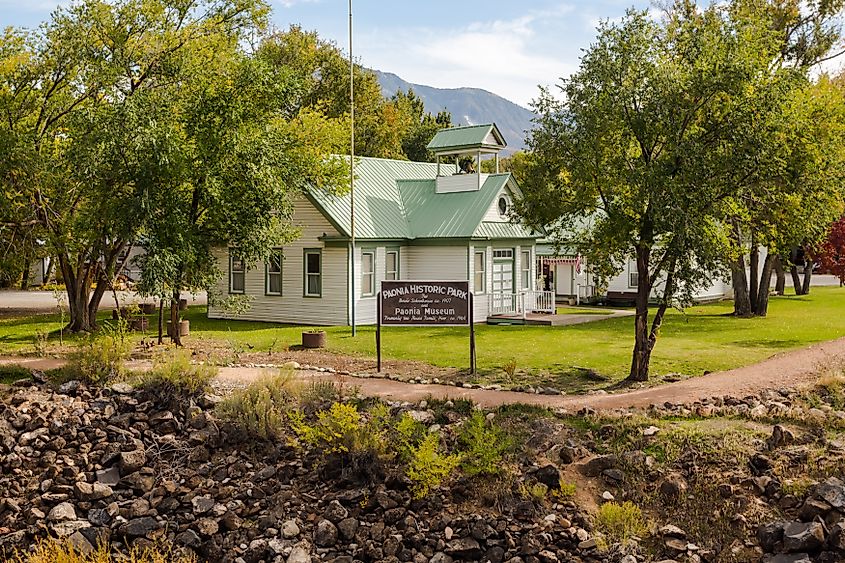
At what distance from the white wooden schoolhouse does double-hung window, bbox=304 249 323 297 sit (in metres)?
0.03

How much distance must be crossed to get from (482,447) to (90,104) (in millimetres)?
16600

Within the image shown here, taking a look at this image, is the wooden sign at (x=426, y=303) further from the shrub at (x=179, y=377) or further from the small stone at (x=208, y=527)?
the small stone at (x=208, y=527)

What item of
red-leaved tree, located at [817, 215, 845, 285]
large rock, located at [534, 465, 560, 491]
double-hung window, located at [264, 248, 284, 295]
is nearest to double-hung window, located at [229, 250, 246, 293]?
double-hung window, located at [264, 248, 284, 295]

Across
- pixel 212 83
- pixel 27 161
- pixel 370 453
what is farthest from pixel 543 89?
pixel 27 161

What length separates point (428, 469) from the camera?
13180 mm

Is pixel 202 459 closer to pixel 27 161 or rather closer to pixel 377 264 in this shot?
pixel 27 161

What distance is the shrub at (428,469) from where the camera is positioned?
517 inches

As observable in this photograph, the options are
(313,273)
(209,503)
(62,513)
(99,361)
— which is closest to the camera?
(62,513)

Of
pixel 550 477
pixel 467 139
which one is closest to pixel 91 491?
pixel 550 477

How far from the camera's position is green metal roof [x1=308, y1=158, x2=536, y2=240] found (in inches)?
1156

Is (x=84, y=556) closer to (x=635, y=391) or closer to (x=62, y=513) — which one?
(x=62, y=513)

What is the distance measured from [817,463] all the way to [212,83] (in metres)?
16.1

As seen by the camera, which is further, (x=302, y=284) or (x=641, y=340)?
(x=302, y=284)

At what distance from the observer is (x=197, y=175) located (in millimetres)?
20781
